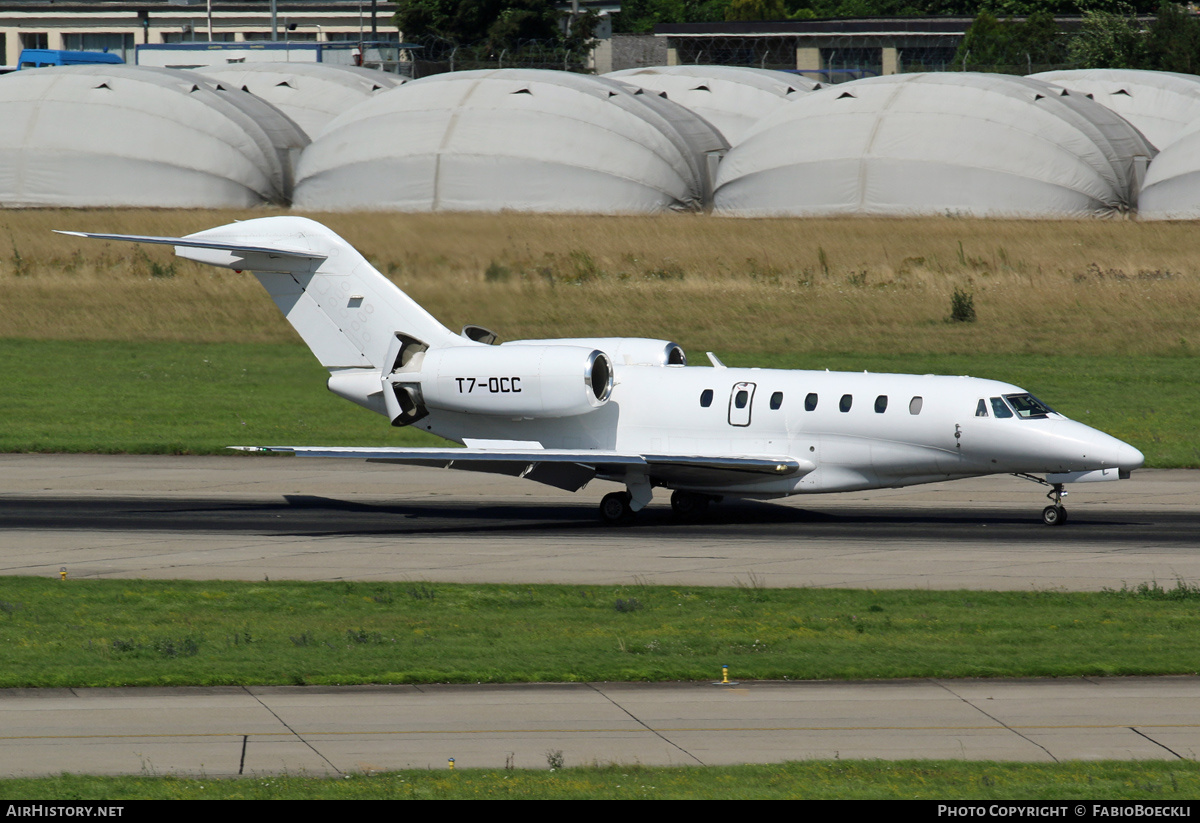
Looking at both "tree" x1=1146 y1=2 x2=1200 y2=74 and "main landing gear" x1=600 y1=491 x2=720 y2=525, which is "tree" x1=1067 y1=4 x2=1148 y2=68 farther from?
"main landing gear" x1=600 y1=491 x2=720 y2=525

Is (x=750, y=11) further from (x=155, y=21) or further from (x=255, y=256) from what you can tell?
(x=255, y=256)

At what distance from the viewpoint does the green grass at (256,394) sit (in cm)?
3706

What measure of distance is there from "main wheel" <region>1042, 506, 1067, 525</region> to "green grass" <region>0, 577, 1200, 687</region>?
551 centimetres

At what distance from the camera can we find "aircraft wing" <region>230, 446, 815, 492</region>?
2638cm

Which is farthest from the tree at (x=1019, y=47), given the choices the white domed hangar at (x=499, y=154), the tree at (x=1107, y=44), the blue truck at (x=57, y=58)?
the blue truck at (x=57, y=58)

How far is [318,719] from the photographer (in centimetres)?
1478

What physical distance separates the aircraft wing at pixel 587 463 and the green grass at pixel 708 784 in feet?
44.3

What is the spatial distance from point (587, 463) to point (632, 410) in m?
1.96

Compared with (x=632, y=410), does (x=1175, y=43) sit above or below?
above

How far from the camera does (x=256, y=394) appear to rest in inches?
1721

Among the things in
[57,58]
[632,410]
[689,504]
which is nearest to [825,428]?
[689,504]

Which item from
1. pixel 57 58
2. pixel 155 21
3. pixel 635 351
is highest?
pixel 155 21

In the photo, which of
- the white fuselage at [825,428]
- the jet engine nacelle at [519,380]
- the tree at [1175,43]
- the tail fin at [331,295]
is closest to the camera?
the white fuselage at [825,428]

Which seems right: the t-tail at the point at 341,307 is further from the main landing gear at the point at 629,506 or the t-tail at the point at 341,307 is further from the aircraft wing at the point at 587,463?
the main landing gear at the point at 629,506
